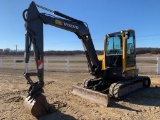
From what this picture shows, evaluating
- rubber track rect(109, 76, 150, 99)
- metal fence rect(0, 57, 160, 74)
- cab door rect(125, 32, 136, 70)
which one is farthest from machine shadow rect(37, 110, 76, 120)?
metal fence rect(0, 57, 160, 74)

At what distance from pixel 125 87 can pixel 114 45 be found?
1882mm

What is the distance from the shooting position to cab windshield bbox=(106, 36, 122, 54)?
898 centimetres

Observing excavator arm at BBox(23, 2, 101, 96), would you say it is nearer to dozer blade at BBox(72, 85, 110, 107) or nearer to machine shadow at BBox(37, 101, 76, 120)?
machine shadow at BBox(37, 101, 76, 120)

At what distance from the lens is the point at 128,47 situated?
350 inches

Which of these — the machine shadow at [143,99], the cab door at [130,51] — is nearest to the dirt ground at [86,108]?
the machine shadow at [143,99]

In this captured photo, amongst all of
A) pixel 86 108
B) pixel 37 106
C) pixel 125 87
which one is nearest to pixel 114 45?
pixel 125 87

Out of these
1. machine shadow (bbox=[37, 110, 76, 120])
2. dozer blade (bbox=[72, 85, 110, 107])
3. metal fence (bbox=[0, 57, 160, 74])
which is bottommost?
machine shadow (bbox=[37, 110, 76, 120])

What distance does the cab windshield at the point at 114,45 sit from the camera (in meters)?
8.98

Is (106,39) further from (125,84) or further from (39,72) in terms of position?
(39,72)

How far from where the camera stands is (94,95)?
25.5 ft

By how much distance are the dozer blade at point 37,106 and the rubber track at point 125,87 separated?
104 inches

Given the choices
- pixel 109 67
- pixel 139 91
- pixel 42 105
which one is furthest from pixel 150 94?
pixel 42 105

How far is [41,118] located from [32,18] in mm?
2925

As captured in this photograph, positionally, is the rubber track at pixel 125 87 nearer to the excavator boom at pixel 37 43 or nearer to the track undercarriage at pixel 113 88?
the track undercarriage at pixel 113 88
